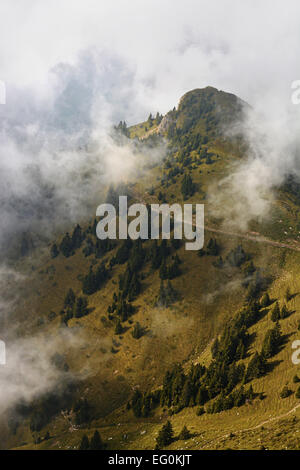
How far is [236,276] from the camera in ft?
456

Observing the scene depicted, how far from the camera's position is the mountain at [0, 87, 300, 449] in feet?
250

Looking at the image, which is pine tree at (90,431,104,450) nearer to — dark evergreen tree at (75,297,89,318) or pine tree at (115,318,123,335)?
pine tree at (115,318,123,335)

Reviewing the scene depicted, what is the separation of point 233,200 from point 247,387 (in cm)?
13102

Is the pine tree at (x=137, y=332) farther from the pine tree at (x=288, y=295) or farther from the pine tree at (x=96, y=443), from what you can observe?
the pine tree at (x=288, y=295)

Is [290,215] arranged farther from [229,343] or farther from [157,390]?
[157,390]

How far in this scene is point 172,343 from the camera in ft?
390

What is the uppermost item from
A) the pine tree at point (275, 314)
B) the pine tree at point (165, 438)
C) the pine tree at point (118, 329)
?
the pine tree at point (275, 314)

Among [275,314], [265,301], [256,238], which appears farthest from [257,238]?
[275,314]

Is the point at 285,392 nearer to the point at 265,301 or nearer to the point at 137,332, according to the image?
the point at 265,301

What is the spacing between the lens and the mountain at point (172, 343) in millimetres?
76188

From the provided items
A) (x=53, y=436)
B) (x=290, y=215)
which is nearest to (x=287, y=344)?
(x=53, y=436)

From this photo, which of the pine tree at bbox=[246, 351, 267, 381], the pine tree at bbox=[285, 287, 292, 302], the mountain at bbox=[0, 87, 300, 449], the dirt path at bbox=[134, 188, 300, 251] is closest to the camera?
the mountain at bbox=[0, 87, 300, 449]

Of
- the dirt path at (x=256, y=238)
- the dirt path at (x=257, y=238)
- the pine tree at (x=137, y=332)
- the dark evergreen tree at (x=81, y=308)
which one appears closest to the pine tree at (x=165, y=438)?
the pine tree at (x=137, y=332)

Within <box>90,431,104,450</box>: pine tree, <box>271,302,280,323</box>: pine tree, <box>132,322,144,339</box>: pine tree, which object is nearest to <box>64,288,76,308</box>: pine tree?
<box>132,322,144,339</box>: pine tree
